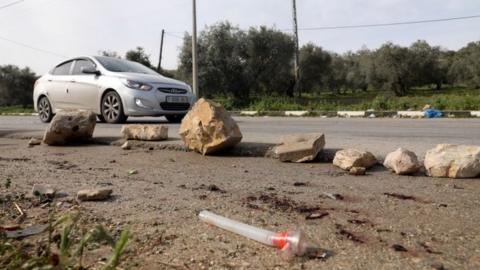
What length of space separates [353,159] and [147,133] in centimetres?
283

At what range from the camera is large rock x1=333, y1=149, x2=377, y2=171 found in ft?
13.2

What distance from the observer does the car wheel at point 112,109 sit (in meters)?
8.82

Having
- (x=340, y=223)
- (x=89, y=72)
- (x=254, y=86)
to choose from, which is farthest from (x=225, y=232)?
(x=254, y=86)

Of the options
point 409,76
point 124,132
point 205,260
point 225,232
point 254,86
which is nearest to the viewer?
point 205,260

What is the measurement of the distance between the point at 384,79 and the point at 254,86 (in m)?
20.3

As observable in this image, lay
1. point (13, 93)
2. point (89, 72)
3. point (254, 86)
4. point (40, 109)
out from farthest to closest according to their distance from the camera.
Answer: point (13, 93) → point (254, 86) → point (40, 109) → point (89, 72)

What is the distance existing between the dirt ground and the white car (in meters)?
4.00

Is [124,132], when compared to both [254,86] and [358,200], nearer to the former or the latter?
[358,200]

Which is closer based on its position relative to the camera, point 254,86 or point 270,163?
point 270,163

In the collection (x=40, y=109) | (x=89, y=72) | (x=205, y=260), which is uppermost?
(x=89, y=72)

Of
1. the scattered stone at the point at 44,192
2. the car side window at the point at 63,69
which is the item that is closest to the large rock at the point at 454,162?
the scattered stone at the point at 44,192

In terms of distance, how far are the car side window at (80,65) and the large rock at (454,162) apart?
7.36 meters

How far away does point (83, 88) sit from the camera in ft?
30.3

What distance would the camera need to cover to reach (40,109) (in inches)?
409
